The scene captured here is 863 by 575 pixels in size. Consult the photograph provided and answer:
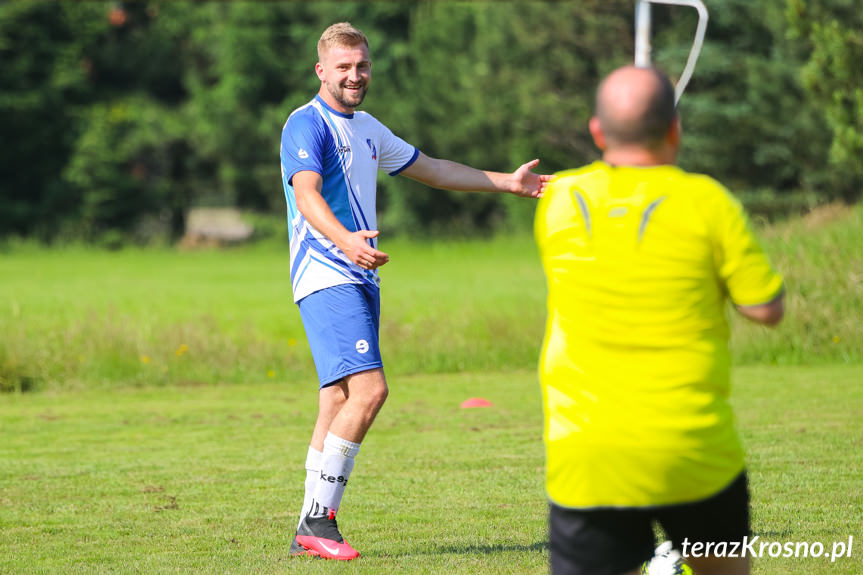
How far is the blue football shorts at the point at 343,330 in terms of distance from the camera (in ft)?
18.1

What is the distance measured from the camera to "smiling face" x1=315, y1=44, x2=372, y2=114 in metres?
5.60

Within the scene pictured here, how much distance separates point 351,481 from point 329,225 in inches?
118

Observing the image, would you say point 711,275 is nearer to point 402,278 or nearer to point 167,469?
point 167,469

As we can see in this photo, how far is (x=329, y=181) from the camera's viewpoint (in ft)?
18.3

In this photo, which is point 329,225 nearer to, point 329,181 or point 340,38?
point 329,181

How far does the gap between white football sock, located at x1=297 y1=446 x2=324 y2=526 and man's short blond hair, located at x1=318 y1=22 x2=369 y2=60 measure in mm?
1908

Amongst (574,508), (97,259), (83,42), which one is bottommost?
(97,259)

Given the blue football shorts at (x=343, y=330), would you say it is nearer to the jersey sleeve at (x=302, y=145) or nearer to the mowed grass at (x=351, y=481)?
the jersey sleeve at (x=302, y=145)

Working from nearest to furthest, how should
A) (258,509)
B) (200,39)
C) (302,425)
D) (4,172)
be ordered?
1. (258,509)
2. (302,425)
3. (4,172)
4. (200,39)

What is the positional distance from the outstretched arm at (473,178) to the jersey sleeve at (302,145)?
23.1 inches

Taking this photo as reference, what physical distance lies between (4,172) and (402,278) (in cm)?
2386

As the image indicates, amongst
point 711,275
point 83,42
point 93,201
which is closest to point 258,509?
point 711,275

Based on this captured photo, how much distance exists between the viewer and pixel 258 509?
6.79 m

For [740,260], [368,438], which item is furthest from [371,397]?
[368,438]
